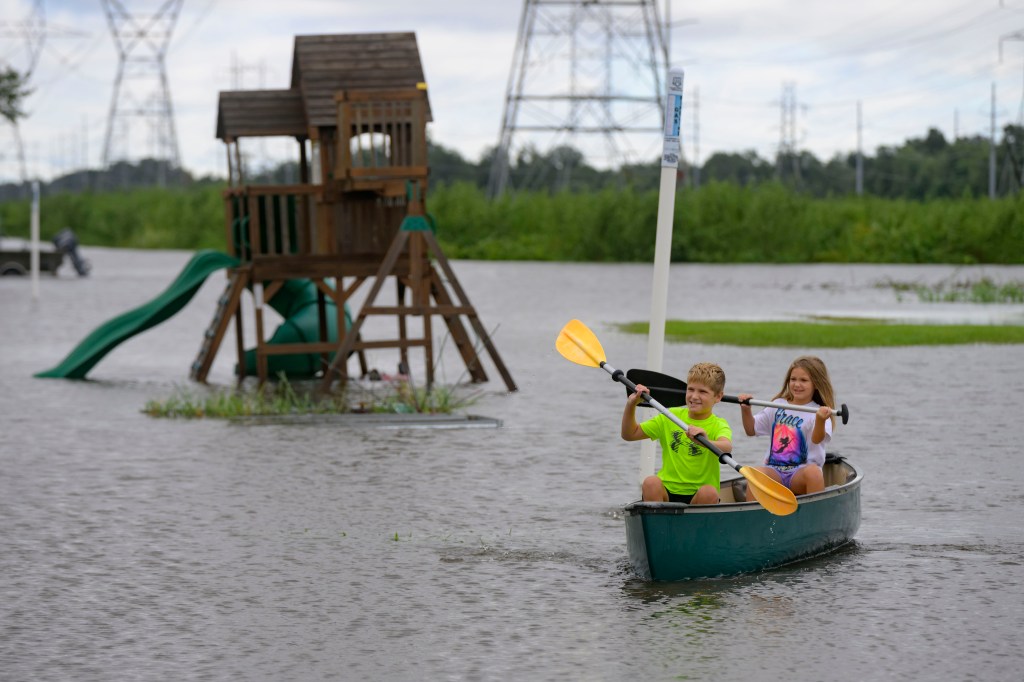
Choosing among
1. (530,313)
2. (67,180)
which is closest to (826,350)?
(530,313)

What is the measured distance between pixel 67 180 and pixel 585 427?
431 ft

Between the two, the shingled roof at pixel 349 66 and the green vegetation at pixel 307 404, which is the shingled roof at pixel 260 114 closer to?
the shingled roof at pixel 349 66

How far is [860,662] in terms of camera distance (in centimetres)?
798

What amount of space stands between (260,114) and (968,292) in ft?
68.5

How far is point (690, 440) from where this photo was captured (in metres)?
9.70

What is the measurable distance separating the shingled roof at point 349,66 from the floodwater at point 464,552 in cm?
372

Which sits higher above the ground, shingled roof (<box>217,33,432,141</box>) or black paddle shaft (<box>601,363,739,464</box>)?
shingled roof (<box>217,33,432,141</box>)

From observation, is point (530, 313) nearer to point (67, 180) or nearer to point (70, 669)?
point (70, 669)

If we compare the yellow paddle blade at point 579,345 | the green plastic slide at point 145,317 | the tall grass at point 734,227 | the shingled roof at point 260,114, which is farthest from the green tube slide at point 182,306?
the tall grass at point 734,227

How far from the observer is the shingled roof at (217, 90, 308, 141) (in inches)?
853

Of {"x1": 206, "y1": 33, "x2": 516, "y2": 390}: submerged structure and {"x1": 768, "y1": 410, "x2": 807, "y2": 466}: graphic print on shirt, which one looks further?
{"x1": 206, "y1": 33, "x2": 516, "y2": 390}: submerged structure

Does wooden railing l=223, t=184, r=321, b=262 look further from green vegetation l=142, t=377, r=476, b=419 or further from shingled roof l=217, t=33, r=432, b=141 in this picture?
green vegetation l=142, t=377, r=476, b=419

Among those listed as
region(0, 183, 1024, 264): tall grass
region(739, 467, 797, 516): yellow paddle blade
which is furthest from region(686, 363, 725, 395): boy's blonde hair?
region(0, 183, 1024, 264): tall grass

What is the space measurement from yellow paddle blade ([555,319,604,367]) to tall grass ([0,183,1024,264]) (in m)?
43.6
